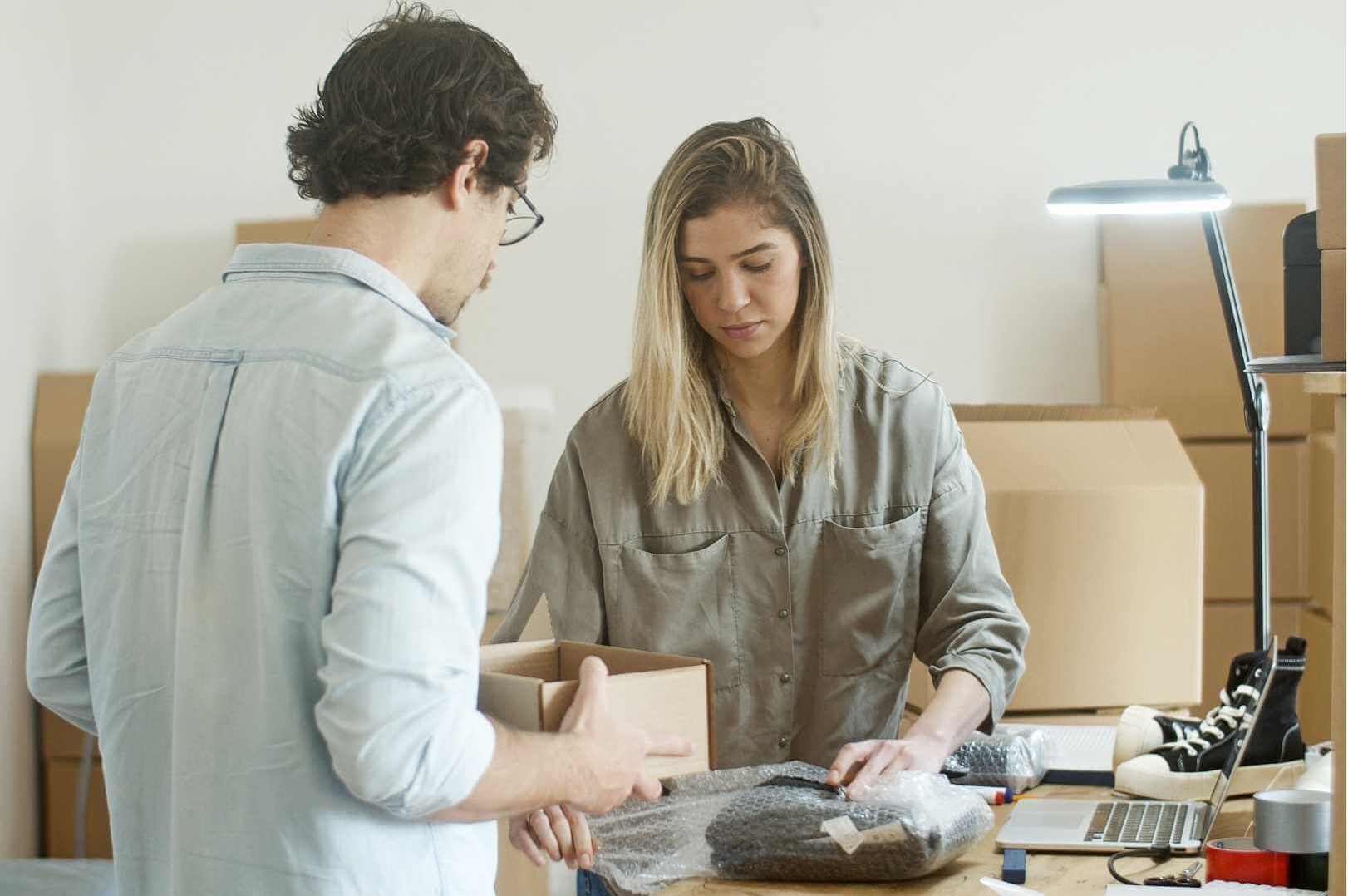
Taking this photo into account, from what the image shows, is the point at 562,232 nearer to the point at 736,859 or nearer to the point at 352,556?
the point at 736,859

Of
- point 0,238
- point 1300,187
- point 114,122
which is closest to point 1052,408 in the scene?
point 1300,187

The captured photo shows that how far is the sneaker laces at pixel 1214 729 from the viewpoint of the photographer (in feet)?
5.75

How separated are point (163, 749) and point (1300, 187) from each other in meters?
3.51

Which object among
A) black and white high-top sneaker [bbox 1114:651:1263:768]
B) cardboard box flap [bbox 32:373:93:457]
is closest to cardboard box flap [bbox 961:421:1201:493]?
black and white high-top sneaker [bbox 1114:651:1263:768]

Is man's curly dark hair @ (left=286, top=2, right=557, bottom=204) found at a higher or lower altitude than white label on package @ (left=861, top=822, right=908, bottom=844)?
higher

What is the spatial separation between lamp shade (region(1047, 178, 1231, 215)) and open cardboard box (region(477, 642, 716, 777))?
5.27 ft

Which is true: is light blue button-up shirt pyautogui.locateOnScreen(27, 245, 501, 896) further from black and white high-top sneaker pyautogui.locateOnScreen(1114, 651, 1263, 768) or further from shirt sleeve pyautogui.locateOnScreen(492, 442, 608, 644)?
black and white high-top sneaker pyautogui.locateOnScreen(1114, 651, 1263, 768)

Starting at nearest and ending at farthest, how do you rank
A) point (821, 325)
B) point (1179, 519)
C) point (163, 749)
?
point (163, 749)
point (821, 325)
point (1179, 519)

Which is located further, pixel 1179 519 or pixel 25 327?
pixel 25 327

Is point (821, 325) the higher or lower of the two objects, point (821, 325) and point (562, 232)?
the lower

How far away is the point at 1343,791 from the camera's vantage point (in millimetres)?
1095

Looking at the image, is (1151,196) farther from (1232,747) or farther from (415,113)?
(415,113)

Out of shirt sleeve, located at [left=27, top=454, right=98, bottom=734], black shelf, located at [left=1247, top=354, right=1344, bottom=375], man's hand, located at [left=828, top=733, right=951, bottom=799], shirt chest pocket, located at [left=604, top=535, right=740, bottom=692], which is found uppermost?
black shelf, located at [left=1247, top=354, right=1344, bottom=375]

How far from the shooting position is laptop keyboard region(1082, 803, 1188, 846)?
1.53 meters
